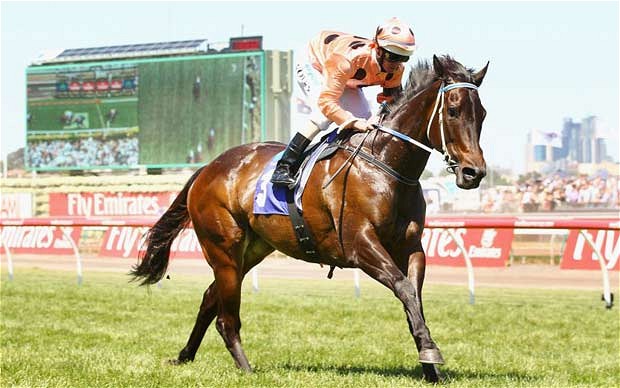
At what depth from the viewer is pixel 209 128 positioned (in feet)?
93.8

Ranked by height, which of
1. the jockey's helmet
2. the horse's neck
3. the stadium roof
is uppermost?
the stadium roof

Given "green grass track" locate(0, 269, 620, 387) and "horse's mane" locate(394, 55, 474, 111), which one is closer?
"horse's mane" locate(394, 55, 474, 111)

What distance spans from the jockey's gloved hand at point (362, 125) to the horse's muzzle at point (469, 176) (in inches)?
28.5

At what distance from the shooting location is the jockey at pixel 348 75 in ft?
17.1

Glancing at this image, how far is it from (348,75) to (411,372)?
1.81 meters

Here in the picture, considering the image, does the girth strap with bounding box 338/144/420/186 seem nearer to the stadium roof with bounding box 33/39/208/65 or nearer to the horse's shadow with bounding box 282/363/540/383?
the horse's shadow with bounding box 282/363/540/383

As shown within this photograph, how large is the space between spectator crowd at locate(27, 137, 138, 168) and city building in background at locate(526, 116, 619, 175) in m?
12.6

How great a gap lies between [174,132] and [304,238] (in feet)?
79.1

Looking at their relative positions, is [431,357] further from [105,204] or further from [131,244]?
[105,204]

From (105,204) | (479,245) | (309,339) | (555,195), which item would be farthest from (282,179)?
(105,204)

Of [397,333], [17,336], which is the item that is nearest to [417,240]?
[397,333]

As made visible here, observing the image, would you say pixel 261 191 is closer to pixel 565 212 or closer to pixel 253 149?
pixel 253 149

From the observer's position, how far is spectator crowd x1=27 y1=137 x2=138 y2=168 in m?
30.2

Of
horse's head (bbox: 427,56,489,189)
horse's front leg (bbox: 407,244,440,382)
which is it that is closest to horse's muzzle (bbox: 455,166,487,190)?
horse's head (bbox: 427,56,489,189)
